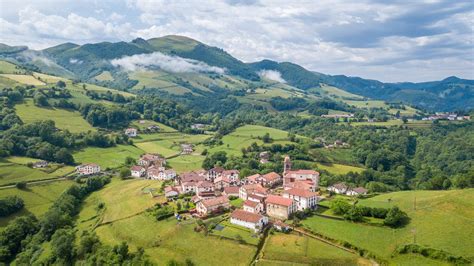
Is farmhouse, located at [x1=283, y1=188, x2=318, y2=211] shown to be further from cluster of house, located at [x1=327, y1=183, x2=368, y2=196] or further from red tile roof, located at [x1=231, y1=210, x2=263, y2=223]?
cluster of house, located at [x1=327, y1=183, x2=368, y2=196]

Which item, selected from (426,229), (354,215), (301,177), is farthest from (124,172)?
(426,229)

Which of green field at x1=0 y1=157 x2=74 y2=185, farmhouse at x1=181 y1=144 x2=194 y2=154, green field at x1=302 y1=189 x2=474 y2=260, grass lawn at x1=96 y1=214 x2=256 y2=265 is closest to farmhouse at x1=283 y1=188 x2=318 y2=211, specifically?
green field at x1=302 y1=189 x2=474 y2=260

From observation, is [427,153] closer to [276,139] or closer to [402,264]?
[276,139]

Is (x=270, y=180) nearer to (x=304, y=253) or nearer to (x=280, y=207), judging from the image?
(x=280, y=207)

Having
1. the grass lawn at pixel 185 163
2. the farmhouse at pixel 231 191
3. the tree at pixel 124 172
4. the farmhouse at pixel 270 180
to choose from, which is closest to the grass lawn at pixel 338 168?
the farmhouse at pixel 270 180

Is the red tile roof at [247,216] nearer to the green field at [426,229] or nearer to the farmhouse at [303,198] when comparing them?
the green field at [426,229]
